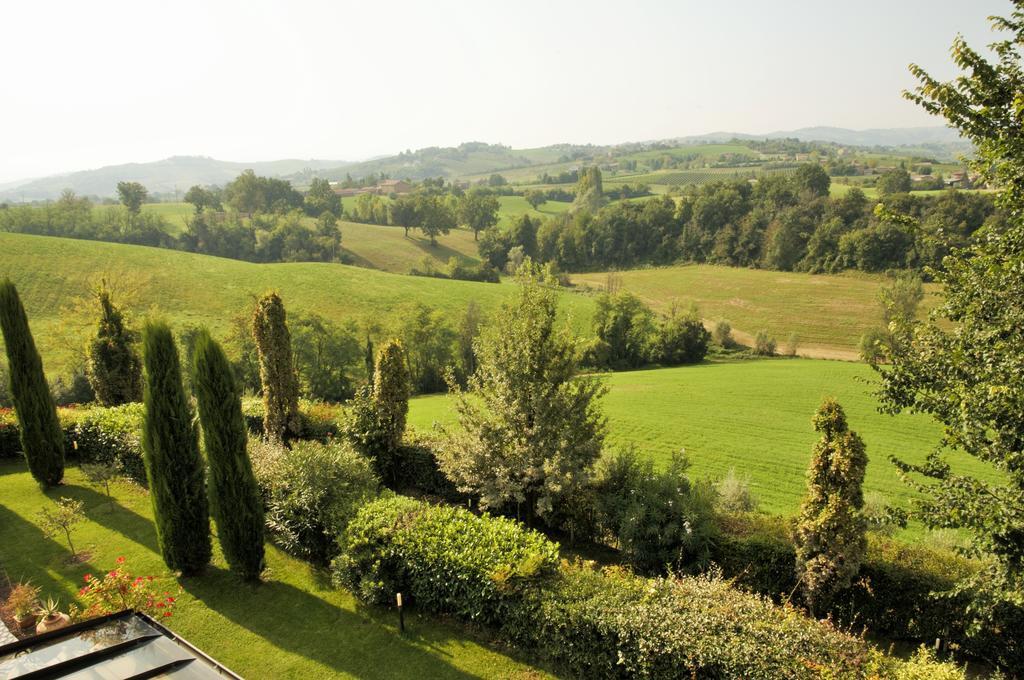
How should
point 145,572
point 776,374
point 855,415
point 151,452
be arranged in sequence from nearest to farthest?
1. point 151,452
2. point 145,572
3. point 855,415
4. point 776,374

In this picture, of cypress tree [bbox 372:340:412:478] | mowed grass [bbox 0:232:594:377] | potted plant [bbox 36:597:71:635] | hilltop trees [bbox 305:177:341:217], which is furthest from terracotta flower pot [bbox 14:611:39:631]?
A: hilltop trees [bbox 305:177:341:217]

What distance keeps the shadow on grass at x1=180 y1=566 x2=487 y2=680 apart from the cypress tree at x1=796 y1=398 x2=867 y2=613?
730 cm

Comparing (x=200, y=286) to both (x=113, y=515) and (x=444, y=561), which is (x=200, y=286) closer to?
(x=113, y=515)

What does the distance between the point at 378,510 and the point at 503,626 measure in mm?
3793

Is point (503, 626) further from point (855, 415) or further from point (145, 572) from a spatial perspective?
point (855, 415)

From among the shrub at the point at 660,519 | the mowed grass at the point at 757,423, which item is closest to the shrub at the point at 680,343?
the mowed grass at the point at 757,423

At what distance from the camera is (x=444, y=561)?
34.3 ft

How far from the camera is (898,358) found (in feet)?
27.8

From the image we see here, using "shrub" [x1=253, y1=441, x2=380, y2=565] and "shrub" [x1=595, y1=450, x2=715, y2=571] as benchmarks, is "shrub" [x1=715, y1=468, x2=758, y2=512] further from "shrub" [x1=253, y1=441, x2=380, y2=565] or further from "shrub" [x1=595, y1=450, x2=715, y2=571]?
"shrub" [x1=253, y1=441, x2=380, y2=565]

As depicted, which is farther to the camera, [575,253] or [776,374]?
[575,253]

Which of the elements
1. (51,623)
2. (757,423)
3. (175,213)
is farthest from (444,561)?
(175,213)

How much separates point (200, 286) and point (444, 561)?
57936 mm

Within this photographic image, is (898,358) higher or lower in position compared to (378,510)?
higher

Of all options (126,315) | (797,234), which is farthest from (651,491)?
(797,234)
